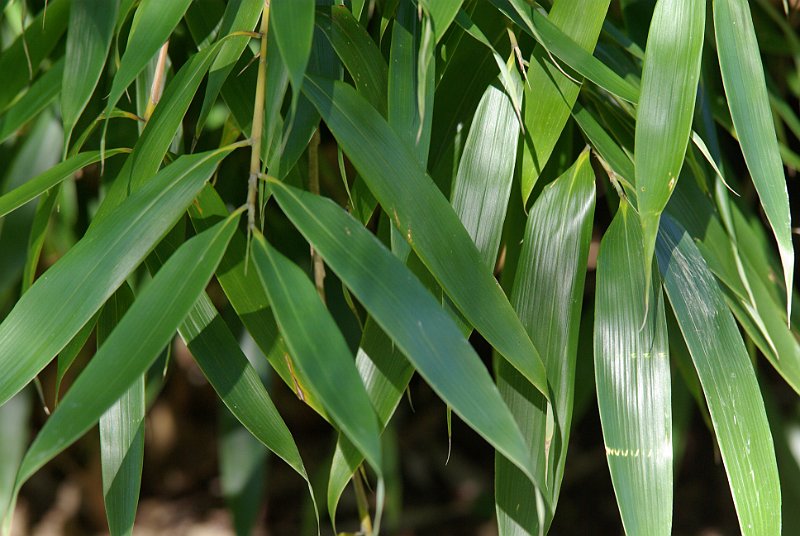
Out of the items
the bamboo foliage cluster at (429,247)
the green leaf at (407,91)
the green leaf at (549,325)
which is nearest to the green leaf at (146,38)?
the bamboo foliage cluster at (429,247)

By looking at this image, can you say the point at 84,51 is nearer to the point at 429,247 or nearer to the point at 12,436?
the point at 429,247

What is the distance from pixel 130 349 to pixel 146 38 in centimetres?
19

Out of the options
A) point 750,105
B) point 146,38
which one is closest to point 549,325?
point 750,105

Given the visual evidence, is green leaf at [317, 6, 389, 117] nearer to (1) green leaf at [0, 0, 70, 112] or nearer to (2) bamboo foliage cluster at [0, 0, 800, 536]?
(2) bamboo foliage cluster at [0, 0, 800, 536]

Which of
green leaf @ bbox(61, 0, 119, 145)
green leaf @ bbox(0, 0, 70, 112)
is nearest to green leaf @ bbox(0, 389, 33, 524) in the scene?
green leaf @ bbox(0, 0, 70, 112)

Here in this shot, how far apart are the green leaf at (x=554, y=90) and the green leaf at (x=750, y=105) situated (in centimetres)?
7

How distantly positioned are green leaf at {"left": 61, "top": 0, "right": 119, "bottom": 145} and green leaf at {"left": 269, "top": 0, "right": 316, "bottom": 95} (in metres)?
0.15

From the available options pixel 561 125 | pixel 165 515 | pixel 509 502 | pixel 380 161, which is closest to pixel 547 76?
pixel 561 125

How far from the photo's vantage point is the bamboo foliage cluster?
0.34m

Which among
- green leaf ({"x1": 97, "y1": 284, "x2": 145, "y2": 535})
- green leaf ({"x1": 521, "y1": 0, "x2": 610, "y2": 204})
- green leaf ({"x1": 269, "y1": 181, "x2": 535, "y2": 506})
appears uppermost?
green leaf ({"x1": 521, "y1": 0, "x2": 610, "y2": 204})

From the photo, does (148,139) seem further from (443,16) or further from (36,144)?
(36,144)

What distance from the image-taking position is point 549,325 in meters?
0.45

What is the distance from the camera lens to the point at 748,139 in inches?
17.1

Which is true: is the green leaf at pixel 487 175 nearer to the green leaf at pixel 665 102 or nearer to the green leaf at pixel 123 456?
the green leaf at pixel 665 102
